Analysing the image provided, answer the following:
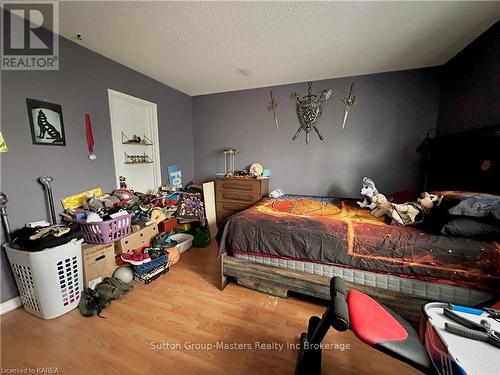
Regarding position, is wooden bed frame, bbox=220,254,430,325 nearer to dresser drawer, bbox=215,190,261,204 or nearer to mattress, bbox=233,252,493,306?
mattress, bbox=233,252,493,306

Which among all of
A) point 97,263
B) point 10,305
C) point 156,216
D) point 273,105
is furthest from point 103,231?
point 273,105

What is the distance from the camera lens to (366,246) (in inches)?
57.5

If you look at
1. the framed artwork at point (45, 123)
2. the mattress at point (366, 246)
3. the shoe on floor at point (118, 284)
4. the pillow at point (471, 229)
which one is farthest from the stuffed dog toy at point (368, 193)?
the framed artwork at point (45, 123)

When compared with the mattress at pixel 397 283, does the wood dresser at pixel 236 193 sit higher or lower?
higher

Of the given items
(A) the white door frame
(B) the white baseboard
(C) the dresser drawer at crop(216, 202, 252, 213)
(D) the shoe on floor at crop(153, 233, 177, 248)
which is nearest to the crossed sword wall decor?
(C) the dresser drawer at crop(216, 202, 252, 213)

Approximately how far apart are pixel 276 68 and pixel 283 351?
2814 millimetres

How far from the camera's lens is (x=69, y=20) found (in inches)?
61.3

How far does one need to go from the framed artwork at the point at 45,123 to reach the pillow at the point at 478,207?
3.24 meters

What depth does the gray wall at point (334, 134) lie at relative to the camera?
253cm

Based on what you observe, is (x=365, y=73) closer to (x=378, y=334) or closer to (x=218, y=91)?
(x=218, y=91)

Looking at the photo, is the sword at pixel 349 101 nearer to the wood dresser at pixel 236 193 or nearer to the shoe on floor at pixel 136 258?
the wood dresser at pixel 236 193

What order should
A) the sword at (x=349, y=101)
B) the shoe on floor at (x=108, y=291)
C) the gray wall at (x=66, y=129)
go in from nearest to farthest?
the gray wall at (x=66, y=129) < the shoe on floor at (x=108, y=291) < the sword at (x=349, y=101)

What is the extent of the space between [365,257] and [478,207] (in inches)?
30.2

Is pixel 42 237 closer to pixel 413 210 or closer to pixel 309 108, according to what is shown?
pixel 413 210
